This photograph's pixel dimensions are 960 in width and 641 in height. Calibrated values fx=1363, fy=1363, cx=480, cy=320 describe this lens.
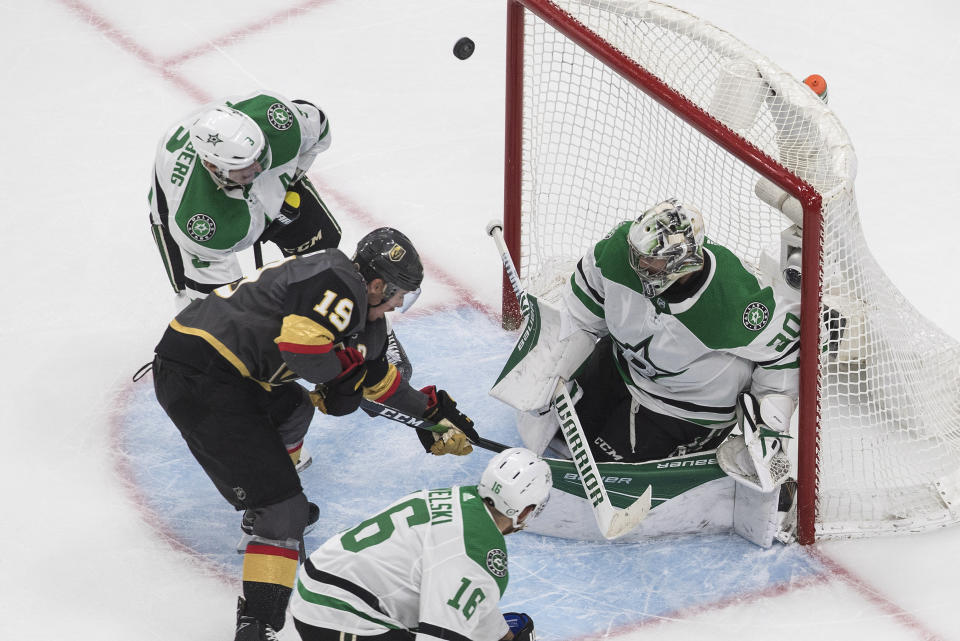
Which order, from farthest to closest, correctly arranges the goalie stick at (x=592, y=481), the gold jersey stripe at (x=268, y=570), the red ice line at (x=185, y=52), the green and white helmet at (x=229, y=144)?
1. the red ice line at (x=185, y=52)
2. the green and white helmet at (x=229, y=144)
3. the goalie stick at (x=592, y=481)
4. the gold jersey stripe at (x=268, y=570)

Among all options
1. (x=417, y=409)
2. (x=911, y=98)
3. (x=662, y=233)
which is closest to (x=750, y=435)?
(x=662, y=233)

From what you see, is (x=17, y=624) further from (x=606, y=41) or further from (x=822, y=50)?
(x=822, y=50)

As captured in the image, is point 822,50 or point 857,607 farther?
point 822,50

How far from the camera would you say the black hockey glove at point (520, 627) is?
9.58 ft

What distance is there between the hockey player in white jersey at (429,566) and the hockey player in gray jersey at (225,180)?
1207mm

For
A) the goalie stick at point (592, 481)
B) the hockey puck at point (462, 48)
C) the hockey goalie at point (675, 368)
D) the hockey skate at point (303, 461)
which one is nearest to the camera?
the hockey goalie at point (675, 368)

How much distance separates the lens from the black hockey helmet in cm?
316

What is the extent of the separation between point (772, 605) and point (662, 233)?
103cm

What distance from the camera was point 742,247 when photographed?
3.96 m

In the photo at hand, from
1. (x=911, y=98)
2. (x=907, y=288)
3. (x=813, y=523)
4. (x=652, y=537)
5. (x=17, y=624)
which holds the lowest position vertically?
(x=17, y=624)

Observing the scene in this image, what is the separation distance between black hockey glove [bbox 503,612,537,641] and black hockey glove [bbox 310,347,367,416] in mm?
686

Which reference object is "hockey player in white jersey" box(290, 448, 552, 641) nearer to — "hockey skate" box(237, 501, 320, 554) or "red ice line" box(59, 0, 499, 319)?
"hockey skate" box(237, 501, 320, 554)

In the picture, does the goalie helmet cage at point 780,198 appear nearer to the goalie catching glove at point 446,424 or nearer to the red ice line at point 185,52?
the goalie catching glove at point 446,424

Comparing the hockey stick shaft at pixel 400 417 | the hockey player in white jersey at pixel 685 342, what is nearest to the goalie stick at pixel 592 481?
the hockey player in white jersey at pixel 685 342
